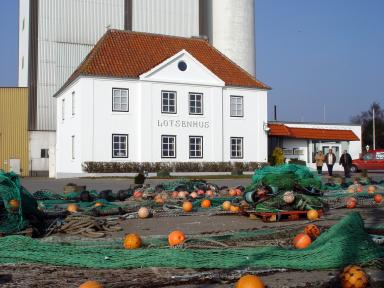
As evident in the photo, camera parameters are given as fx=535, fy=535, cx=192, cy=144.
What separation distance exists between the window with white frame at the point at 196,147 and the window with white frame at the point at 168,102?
2523 mm

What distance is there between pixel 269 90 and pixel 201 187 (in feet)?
85.0

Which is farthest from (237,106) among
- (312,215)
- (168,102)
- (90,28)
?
(312,215)

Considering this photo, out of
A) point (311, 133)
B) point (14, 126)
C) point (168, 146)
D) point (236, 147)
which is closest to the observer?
point (168, 146)

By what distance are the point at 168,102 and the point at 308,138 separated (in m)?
14.8

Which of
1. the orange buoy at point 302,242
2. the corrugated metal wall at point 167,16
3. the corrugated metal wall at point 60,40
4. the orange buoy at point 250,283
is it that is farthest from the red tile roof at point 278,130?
the orange buoy at point 250,283

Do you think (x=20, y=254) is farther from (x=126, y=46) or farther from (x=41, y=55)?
(x=41, y=55)

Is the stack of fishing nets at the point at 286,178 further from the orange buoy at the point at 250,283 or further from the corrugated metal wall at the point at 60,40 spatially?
the corrugated metal wall at the point at 60,40

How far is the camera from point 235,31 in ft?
171

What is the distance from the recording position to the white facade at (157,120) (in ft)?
117

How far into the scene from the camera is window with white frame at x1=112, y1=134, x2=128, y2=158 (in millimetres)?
36188

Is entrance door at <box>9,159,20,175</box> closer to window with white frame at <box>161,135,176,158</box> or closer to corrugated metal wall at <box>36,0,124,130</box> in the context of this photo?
corrugated metal wall at <box>36,0,124,130</box>

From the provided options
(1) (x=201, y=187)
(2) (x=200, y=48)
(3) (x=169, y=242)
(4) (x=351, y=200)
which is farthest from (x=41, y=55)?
(3) (x=169, y=242)

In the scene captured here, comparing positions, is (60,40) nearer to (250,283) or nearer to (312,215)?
(312,215)

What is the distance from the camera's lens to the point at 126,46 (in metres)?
39.6
